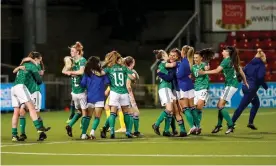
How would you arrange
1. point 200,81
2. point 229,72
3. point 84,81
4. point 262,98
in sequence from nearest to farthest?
1. point 84,81
2. point 229,72
3. point 200,81
4. point 262,98

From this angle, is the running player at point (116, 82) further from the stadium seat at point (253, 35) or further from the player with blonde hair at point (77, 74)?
the stadium seat at point (253, 35)

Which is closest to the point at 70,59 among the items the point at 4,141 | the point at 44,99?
the point at 4,141

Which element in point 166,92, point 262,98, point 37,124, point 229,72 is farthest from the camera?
point 262,98

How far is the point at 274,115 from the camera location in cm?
2770

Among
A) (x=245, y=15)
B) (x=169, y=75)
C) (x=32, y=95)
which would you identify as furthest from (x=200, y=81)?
(x=245, y=15)

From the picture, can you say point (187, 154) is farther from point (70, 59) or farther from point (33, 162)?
point (70, 59)

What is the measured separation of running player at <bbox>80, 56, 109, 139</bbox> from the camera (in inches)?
749

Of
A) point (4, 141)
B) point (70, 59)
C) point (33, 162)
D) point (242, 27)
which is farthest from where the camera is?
point (242, 27)

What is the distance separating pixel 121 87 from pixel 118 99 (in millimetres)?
279

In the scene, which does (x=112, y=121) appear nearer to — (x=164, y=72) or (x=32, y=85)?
(x=164, y=72)

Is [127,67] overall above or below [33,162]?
above

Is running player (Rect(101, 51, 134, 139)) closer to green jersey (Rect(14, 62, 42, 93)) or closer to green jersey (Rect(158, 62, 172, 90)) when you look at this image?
green jersey (Rect(158, 62, 172, 90))

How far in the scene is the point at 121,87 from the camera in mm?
19281

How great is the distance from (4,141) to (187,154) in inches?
199
